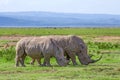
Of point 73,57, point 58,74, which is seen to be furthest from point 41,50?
point 58,74

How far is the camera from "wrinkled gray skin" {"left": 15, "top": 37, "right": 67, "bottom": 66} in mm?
24688

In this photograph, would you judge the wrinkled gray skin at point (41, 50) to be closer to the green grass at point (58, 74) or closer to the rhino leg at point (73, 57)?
the rhino leg at point (73, 57)

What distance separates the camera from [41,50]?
2488 centimetres

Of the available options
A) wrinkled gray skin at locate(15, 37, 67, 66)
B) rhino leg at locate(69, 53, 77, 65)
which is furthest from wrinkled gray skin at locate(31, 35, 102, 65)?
wrinkled gray skin at locate(15, 37, 67, 66)

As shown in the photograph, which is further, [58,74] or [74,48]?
[74,48]

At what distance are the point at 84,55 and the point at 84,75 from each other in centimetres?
629

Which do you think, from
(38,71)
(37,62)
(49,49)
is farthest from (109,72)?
(37,62)

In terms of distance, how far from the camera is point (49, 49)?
24688 mm

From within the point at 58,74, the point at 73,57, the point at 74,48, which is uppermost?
the point at 58,74

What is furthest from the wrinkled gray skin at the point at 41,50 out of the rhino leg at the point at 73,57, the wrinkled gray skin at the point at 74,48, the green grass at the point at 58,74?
the green grass at the point at 58,74

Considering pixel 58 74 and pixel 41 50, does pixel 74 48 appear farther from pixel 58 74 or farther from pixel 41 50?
pixel 58 74

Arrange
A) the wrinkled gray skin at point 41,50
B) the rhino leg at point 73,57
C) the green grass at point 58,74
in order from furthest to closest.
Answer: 1. the rhino leg at point 73,57
2. the wrinkled gray skin at point 41,50
3. the green grass at point 58,74

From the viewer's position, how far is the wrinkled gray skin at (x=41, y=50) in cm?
2469

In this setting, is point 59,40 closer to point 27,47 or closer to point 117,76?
point 27,47
